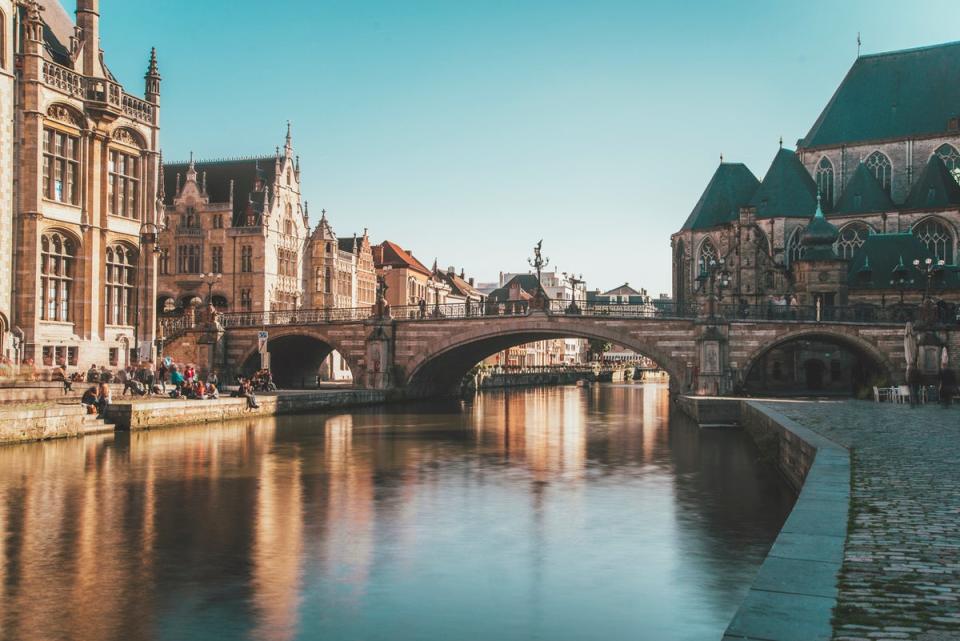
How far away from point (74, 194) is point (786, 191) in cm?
4471

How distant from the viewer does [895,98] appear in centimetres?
6619

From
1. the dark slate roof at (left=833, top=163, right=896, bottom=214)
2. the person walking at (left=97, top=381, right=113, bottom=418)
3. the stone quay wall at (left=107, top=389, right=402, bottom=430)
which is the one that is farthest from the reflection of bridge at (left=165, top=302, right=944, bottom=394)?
the person walking at (left=97, top=381, right=113, bottom=418)

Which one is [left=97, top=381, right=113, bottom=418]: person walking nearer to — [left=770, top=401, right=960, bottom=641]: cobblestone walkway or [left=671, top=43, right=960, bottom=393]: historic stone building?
[left=770, top=401, right=960, bottom=641]: cobblestone walkway

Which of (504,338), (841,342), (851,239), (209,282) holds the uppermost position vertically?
(851,239)

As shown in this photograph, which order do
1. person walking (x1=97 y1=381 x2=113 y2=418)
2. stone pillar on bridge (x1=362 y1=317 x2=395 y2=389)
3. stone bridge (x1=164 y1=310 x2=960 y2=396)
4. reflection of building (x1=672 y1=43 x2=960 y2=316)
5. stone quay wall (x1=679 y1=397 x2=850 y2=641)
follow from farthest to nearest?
reflection of building (x1=672 y1=43 x2=960 y2=316) < stone pillar on bridge (x1=362 y1=317 x2=395 y2=389) < stone bridge (x1=164 y1=310 x2=960 y2=396) < person walking (x1=97 y1=381 x2=113 y2=418) < stone quay wall (x1=679 y1=397 x2=850 y2=641)

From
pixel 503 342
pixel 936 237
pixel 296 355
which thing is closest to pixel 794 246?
pixel 936 237

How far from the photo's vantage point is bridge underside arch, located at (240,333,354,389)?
53.3 m

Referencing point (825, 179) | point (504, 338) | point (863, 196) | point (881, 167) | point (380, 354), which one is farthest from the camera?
point (825, 179)

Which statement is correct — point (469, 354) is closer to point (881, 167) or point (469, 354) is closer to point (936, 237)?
point (936, 237)

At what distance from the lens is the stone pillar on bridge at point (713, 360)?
43844 mm

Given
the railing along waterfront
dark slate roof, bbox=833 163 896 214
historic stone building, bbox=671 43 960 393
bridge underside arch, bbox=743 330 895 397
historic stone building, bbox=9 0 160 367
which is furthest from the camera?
dark slate roof, bbox=833 163 896 214

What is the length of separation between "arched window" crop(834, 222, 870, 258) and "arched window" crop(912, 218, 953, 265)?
305cm

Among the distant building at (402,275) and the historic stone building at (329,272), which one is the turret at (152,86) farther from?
the distant building at (402,275)

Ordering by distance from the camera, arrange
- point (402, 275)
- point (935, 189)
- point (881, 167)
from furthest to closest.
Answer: point (402, 275) < point (881, 167) < point (935, 189)
